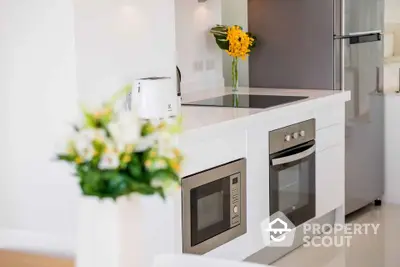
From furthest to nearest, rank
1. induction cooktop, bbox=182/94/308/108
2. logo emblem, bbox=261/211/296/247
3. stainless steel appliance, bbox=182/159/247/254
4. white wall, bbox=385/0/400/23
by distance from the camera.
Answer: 1. white wall, bbox=385/0/400/23
2. induction cooktop, bbox=182/94/308/108
3. logo emblem, bbox=261/211/296/247
4. stainless steel appliance, bbox=182/159/247/254

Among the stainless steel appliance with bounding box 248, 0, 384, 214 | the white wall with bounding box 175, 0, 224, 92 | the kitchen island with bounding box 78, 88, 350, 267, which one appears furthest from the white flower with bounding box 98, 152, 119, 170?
the stainless steel appliance with bounding box 248, 0, 384, 214

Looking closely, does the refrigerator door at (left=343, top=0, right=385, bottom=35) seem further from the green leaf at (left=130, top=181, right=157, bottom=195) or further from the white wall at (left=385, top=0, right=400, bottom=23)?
the green leaf at (left=130, top=181, right=157, bottom=195)

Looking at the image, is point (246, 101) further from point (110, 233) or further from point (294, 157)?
point (110, 233)

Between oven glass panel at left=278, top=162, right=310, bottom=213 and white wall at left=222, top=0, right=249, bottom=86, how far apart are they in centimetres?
106

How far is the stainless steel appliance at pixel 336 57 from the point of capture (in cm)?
471

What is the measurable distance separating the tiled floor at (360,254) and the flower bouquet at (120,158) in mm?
3023

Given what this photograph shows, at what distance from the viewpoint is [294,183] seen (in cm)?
419

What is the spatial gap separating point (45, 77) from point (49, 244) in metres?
0.90

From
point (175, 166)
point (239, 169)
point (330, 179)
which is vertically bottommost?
point (330, 179)

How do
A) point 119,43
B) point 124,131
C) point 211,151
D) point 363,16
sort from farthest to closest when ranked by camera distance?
point 363,16 → point 211,151 → point 119,43 → point 124,131

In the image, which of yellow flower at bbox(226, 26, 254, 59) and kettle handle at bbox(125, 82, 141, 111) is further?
yellow flower at bbox(226, 26, 254, 59)

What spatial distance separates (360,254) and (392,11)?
2780 millimetres

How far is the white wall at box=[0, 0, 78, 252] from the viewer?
272cm

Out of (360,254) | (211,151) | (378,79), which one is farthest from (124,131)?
(378,79)
